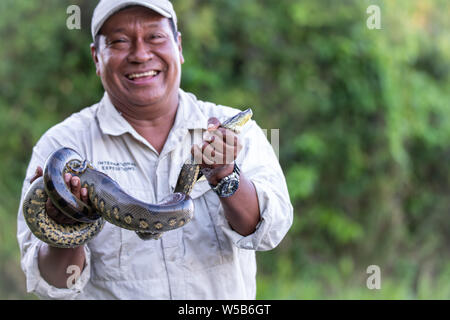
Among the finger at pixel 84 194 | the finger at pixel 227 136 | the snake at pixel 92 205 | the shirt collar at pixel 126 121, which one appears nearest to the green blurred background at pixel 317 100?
the shirt collar at pixel 126 121

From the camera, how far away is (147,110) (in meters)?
2.89

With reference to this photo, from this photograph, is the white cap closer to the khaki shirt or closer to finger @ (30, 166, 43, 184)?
the khaki shirt

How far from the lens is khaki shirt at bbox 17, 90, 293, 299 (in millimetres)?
2754

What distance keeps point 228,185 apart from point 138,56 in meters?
0.83

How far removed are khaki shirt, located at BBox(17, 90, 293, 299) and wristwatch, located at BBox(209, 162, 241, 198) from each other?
19 cm

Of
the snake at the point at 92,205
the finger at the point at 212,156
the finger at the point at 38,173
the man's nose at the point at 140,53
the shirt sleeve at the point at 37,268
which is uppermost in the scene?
the man's nose at the point at 140,53

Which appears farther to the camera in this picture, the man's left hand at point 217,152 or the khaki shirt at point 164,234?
the khaki shirt at point 164,234

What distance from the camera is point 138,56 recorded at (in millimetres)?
2764

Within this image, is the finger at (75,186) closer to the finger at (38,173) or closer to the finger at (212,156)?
the finger at (38,173)

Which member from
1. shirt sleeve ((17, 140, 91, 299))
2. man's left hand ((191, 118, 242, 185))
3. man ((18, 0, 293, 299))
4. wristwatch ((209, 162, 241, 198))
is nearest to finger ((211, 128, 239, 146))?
man's left hand ((191, 118, 242, 185))

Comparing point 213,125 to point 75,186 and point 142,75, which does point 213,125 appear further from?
point 75,186

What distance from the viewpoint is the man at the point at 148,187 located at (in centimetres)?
273

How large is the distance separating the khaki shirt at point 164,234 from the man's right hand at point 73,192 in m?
0.27
